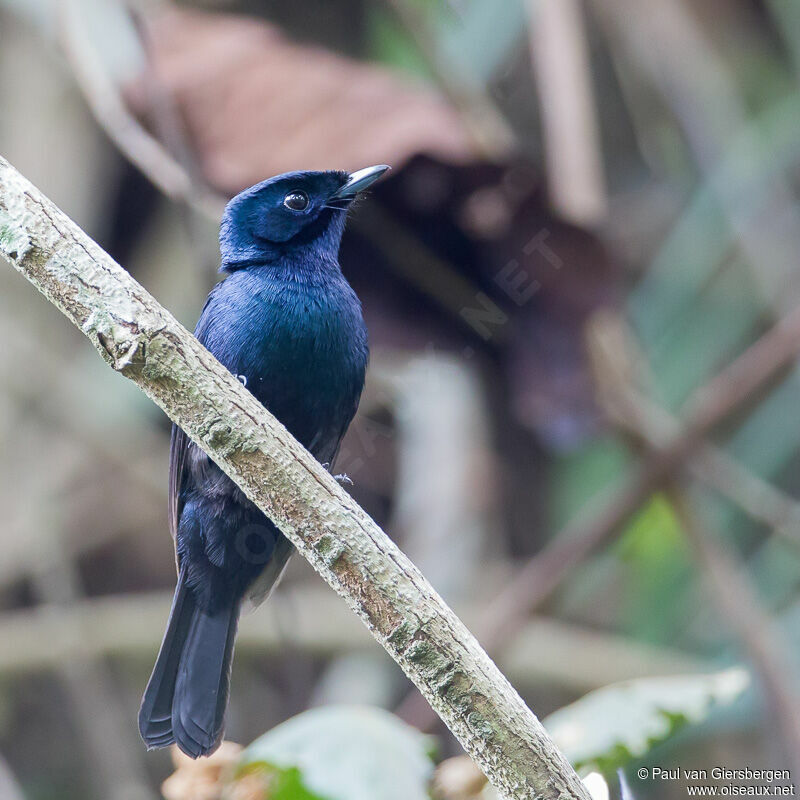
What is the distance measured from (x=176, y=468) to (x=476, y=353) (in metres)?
1.50

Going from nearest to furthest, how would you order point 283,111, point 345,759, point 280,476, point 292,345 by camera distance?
point 280,476 → point 345,759 → point 292,345 → point 283,111

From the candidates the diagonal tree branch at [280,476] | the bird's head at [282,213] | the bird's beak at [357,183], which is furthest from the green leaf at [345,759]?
the bird's beak at [357,183]

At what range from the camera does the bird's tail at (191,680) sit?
7.34 feet

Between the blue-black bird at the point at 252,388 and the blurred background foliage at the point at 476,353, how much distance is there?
255 mm

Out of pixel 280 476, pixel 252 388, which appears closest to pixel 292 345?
pixel 252 388

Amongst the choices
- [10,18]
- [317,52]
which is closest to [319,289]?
[317,52]

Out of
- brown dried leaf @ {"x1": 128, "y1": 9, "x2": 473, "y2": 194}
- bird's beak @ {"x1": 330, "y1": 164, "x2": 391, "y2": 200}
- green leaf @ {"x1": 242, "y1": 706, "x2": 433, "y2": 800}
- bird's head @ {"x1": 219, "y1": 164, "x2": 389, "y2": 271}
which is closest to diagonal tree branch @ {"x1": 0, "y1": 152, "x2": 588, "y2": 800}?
green leaf @ {"x1": 242, "y1": 706, "x2": 433, "y2": 800}

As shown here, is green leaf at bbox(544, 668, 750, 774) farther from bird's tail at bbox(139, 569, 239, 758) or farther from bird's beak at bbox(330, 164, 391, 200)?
bird's beak at bbox(330, 164, 391, 200)

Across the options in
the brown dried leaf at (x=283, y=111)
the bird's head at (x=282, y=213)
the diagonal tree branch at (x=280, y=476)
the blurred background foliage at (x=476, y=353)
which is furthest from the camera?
the blurred background foliage at (x=476, y=353)

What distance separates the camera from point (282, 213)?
2410mm

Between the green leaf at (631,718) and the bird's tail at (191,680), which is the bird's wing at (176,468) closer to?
the bird's tail at (191,680)

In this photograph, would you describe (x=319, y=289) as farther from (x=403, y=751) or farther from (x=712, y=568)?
(x=712, y=568)

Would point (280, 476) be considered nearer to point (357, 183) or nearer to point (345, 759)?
point (345, 759)

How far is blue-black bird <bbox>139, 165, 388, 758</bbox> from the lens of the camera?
7.62 ft
